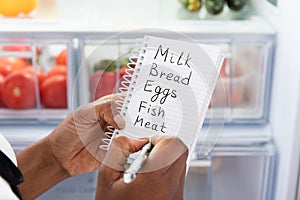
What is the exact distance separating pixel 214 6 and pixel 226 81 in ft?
0.73

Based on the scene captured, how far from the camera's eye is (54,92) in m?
1.38

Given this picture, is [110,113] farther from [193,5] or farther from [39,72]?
[193,5]

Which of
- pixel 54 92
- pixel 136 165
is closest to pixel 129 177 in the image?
pixel 136 165

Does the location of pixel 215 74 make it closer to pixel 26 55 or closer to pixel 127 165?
pixel 127 165

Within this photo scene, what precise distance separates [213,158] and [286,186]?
227 millimetres

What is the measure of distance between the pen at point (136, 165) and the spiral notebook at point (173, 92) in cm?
2

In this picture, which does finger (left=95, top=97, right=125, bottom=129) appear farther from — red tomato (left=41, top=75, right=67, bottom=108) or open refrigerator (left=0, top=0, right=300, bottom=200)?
red tomato (left=41, top=75, right=67, bottom=108)

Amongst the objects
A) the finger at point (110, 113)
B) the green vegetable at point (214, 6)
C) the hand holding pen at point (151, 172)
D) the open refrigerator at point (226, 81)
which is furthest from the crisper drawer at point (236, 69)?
the hand holding pen at point (151, 172)

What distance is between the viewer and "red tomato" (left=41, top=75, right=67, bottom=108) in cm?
137

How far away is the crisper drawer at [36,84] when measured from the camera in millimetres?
1368

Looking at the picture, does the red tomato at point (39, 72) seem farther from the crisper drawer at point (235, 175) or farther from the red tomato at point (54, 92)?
the crisper drawer at point (235, 175)

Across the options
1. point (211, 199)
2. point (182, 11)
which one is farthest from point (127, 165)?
point (182, 11)

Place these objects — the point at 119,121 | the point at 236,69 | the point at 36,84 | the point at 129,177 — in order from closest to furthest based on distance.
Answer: the point at 129,177, the point at 119,121, the point at 36,84, the point at 236,69

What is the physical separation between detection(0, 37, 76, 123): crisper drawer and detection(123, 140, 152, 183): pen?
63cm
